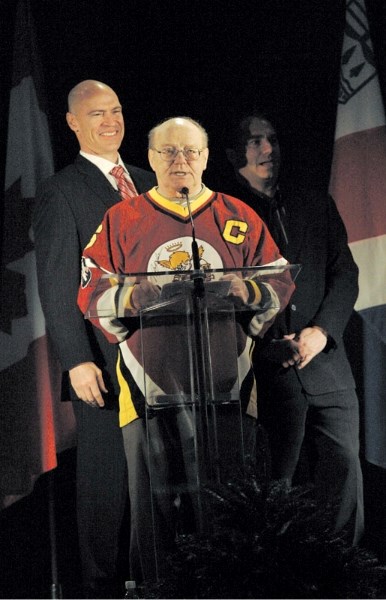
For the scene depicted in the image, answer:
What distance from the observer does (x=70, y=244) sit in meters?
4.52

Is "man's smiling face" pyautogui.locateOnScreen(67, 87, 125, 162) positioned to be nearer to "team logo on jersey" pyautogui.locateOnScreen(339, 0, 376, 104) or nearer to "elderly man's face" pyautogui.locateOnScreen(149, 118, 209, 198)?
"elderly man's face" pyautogui.locateOnScreen(149, 118, 209, 198)

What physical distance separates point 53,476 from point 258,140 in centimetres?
183

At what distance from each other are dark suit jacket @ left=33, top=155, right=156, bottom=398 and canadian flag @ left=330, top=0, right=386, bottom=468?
1.00 metres

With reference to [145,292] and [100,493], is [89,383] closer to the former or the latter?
[100,493]

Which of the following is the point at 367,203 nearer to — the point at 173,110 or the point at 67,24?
the point at 173,110

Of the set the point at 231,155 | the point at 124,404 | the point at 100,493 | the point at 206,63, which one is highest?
the point at 206,63

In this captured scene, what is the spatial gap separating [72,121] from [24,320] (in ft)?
3.15

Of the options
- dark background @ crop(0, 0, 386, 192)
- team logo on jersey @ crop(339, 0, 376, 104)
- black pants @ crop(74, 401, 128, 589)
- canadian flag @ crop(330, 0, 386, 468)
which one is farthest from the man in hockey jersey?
team logo on jersey @ crop(339, 0, 376, 104)

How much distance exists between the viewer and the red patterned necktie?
4.56 meters

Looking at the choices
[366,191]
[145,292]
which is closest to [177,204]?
[366,191]

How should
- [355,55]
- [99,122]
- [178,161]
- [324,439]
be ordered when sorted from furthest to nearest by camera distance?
[355,55] → [99,122] → [324,439] → [178,161]

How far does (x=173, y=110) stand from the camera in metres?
4.73

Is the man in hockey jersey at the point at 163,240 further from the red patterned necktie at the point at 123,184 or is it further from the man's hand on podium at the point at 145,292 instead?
the man's hand on podium at the point at 145,292

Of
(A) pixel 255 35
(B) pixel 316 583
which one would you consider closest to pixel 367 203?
(A) pixel 255 35
